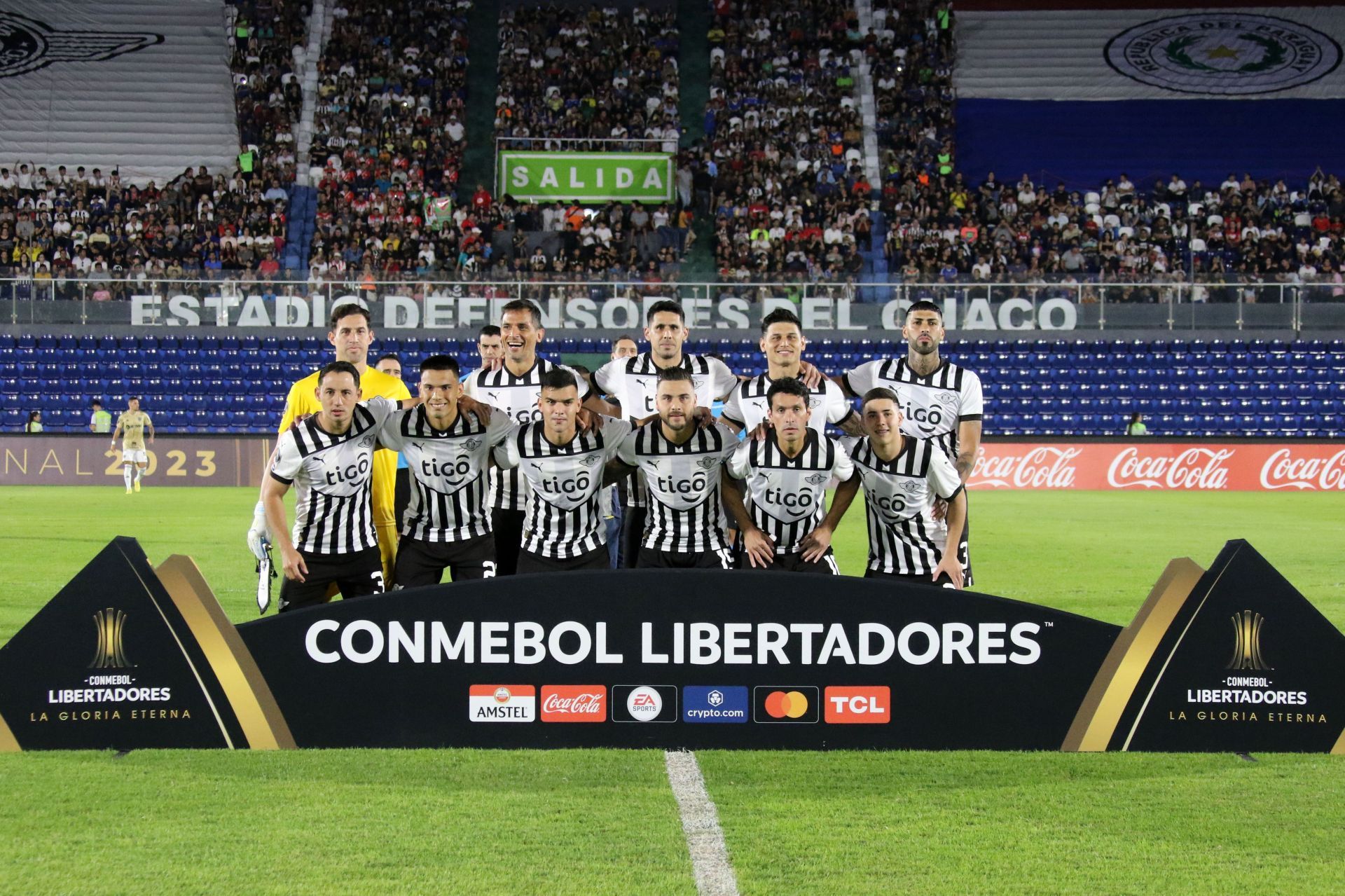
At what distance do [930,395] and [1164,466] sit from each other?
58.5ft

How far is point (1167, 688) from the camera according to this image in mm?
5262

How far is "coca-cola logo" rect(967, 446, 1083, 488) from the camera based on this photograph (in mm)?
23438

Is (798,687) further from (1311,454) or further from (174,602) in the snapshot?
(1311,454)

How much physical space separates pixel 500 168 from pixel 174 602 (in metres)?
28.6

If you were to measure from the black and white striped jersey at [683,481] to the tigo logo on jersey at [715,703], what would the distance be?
96 centimetres

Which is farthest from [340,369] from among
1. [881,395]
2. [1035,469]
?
[1035,469]

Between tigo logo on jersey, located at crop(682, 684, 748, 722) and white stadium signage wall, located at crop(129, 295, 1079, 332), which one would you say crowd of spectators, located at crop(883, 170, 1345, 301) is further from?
tigo logo on jersey, located at crop(682, 684, 748, 722)

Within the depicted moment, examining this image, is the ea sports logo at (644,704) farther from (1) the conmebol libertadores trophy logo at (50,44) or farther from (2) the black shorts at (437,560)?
(1) the conmebol libertadores trophy logo at (50,44)

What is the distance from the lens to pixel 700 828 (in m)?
4.38

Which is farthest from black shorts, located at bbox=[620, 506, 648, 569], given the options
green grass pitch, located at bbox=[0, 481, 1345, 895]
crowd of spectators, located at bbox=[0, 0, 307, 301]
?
crowd of spectators, located at bbox=[0, 0, 307, 301]

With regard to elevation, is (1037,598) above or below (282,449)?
below

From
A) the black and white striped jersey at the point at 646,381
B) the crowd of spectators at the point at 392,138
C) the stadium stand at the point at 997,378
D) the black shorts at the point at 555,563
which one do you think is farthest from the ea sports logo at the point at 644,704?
the crowd of spectators at the point at 392,138

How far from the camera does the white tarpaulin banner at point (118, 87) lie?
112 ft

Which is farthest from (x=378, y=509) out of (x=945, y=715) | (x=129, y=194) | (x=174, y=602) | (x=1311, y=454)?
(x=129, y=194)
